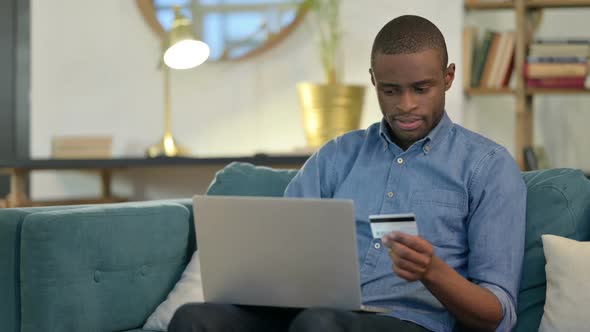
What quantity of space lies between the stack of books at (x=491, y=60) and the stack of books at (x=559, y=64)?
3.5 inches

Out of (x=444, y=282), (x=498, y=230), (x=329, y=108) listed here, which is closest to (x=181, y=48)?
(x=329, y=108)

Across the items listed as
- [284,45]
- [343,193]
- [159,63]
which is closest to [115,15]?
[159,63]

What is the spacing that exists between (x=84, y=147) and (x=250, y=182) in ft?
6.60

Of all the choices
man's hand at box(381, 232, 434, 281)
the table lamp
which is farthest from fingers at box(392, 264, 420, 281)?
the table lamp

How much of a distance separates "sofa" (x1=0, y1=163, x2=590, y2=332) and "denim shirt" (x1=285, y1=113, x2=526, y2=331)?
176mm

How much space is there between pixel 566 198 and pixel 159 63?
2.77 m

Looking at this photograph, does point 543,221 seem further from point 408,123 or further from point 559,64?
point 559,64

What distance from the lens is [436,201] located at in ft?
6.14

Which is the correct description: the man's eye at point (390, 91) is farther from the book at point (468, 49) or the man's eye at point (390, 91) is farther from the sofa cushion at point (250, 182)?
the book at point (468, 49)

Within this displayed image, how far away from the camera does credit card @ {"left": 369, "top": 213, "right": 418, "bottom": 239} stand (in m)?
1.48

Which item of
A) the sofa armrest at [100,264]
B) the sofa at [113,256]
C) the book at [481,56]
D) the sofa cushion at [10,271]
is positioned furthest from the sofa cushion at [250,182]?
the book at [481,56]

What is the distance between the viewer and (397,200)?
1.91 metres

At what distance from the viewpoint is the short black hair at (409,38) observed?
1.85 m

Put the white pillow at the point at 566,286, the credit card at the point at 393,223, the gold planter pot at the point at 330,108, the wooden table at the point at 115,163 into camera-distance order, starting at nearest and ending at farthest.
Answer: the credit card at the point at 393,223
the white pillow at the point at 566,286
the wooden table at the point at 115,163
the gold planter pot at the point at 330,108
